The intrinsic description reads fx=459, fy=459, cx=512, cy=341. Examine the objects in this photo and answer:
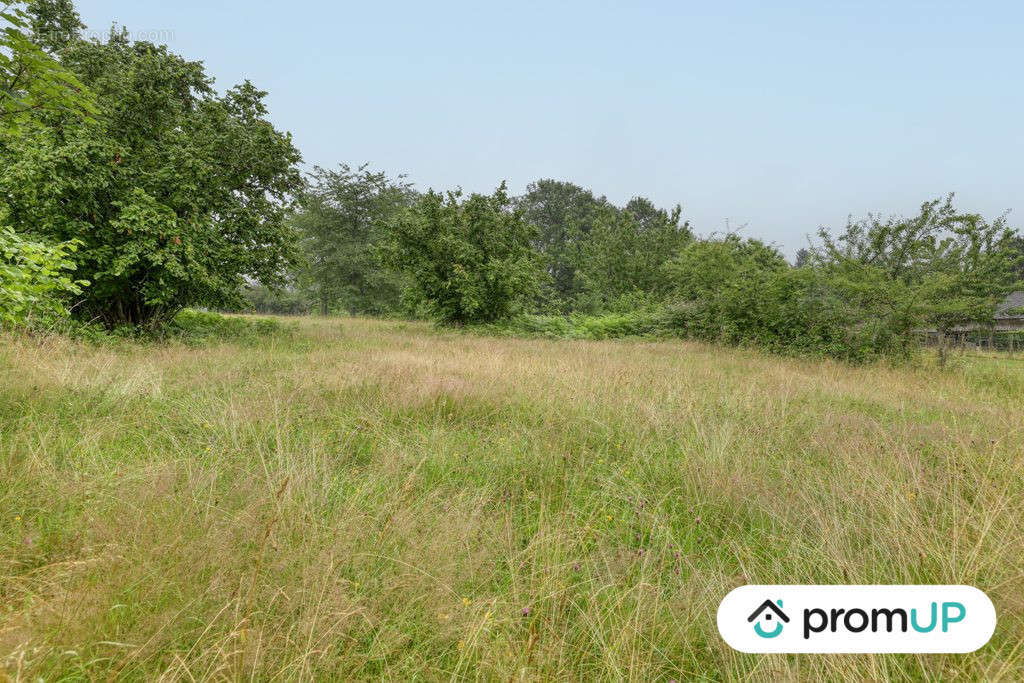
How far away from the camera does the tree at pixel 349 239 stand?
32.5m

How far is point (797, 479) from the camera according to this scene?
327 centimetres

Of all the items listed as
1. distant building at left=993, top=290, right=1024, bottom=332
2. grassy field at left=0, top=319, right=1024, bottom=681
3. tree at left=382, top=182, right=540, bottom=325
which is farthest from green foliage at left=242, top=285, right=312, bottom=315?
distant building at left=993, top=290, right=1024, bottom=332

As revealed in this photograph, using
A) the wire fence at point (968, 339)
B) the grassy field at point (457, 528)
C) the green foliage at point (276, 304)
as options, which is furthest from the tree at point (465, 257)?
the green foliage at point (276, 304)

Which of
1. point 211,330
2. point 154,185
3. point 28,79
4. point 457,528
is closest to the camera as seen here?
point 457,528

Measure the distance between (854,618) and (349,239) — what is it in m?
35.0

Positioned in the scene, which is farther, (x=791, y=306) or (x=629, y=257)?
(x=629, y=257)

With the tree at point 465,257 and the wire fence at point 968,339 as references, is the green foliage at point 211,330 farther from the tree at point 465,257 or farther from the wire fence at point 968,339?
the wire fence at point 968,339

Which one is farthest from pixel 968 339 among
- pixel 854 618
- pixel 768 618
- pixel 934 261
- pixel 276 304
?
pixel 276 304

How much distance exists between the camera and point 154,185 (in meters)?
11.7

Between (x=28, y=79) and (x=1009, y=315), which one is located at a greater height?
(x=28, y=79)

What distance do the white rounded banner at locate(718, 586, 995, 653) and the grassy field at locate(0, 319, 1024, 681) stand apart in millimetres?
67

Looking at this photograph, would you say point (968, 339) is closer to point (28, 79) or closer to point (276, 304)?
point (28, 79)

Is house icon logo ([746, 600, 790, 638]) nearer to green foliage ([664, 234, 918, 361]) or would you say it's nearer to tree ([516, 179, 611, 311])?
green foliage ([664, 234, 918, 361])

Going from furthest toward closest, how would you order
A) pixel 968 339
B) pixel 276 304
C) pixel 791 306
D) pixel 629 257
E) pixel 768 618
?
pixel 276 304 < pixel 629 257 < pixel 791 306 < pixel 968 339 < pixel 768 618
